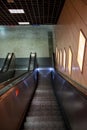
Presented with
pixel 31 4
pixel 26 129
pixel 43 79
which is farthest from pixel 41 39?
pixel 26 129

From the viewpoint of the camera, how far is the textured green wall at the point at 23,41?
14.7 metres

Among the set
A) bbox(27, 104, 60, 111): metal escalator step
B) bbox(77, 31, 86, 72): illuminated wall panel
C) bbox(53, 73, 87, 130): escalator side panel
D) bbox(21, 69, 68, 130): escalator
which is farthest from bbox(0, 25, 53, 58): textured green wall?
bbox(53, 73, 87, 130): escalator side panel

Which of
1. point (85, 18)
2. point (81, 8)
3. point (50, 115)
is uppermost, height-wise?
point (81, 8)

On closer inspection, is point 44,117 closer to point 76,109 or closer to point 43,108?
point 43,108

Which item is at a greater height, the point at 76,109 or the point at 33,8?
the point at 33,8

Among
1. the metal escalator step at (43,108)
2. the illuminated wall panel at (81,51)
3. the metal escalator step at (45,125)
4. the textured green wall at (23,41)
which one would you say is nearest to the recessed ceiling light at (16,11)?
the illuminated wall panel at (81,51)

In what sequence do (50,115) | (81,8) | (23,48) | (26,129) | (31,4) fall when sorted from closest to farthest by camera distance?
(26,129), (81,8), (50,115), (31,4), (23,48)

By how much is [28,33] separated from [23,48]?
1.36m

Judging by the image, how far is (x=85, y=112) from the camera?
5.52ft

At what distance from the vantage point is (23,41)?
14.8 meters

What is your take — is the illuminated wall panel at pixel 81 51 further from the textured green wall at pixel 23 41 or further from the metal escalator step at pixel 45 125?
the textured green wall at pixel 23 41

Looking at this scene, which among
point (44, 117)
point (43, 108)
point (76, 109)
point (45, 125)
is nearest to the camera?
point (76, 109)

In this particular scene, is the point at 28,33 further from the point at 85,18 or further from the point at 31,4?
the point at 85,18

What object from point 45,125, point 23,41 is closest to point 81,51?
point 45,125
